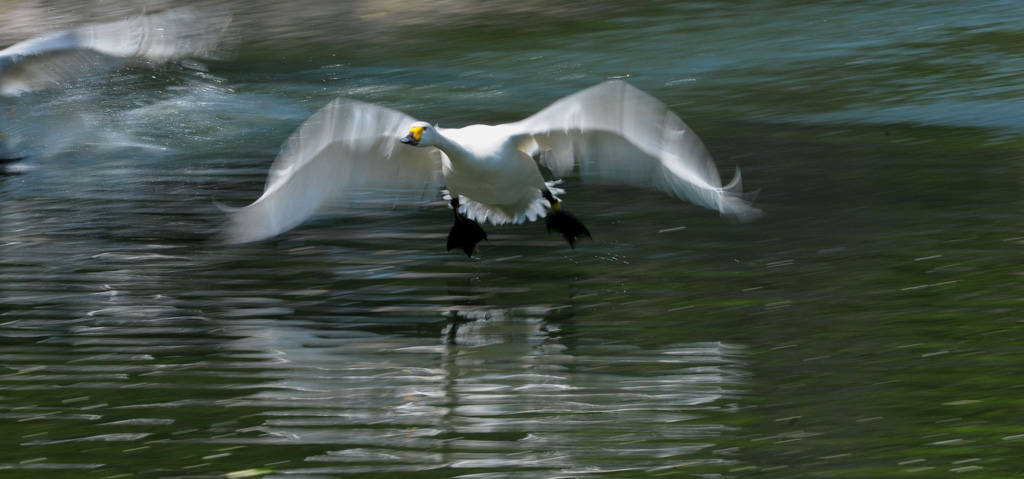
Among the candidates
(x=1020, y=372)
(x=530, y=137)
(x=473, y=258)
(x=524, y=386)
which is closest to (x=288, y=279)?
(x=473, y=258)

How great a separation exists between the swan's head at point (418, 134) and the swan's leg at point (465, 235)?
974mm

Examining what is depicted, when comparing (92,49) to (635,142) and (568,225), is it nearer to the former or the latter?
(568,225)

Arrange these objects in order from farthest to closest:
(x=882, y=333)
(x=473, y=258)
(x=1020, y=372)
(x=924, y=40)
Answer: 1. (x=924, y=40)
2. (x=473, y=258)
3. (x=882, y=333)
4. (x=1020, y=372)

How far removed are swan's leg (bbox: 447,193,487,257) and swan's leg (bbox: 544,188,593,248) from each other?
1.34 ft

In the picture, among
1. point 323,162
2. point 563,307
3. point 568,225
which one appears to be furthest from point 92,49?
point 563,307

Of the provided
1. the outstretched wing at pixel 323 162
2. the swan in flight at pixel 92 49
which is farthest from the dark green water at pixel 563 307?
the swan in flight at pixel 92 49

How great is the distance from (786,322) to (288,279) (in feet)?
9.33

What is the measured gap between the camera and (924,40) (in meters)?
13.2

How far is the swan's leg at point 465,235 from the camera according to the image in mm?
7953

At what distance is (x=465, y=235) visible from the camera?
26.2 ft

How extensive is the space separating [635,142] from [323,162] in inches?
62.1

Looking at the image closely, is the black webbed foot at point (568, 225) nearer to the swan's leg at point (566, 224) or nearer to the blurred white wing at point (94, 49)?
the swan's leg at point (566, 224)

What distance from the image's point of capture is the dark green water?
5094 mm

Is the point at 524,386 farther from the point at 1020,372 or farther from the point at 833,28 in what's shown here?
the point at 833,28
